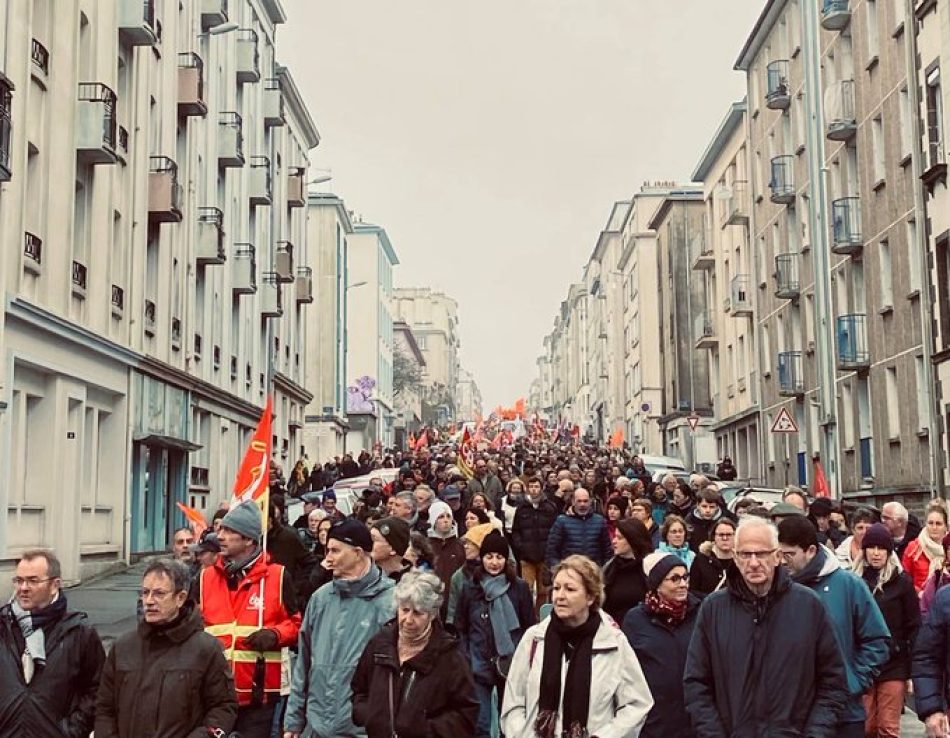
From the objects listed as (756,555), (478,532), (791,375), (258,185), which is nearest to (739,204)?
(791,375)

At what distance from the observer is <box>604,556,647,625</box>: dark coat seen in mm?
9555

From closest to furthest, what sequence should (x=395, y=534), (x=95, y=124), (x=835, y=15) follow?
(x=395, y=534) < (x=95, y=124) < (x=835, y=15)

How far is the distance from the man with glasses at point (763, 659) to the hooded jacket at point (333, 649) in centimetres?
184

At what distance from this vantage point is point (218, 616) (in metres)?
7.69

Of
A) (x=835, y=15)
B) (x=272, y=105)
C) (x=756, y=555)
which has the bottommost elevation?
(x=756, y=555)

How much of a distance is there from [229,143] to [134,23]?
10754 millimetres

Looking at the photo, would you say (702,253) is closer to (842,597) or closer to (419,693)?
(842,597)

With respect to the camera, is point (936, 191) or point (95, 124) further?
point (936, 191)

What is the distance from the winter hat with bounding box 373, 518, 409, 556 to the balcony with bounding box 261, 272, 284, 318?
3664cm

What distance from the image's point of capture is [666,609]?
7469 millimetres

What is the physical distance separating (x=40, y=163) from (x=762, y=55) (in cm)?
3066

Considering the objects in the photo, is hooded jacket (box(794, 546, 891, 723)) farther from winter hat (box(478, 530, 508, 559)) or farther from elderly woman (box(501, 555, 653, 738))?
winter hat (box(478, 530, 508, 559))

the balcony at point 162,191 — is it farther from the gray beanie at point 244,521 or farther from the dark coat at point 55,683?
the dark coat at point 55,683

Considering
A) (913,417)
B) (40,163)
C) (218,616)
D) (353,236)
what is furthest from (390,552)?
(353,236)
